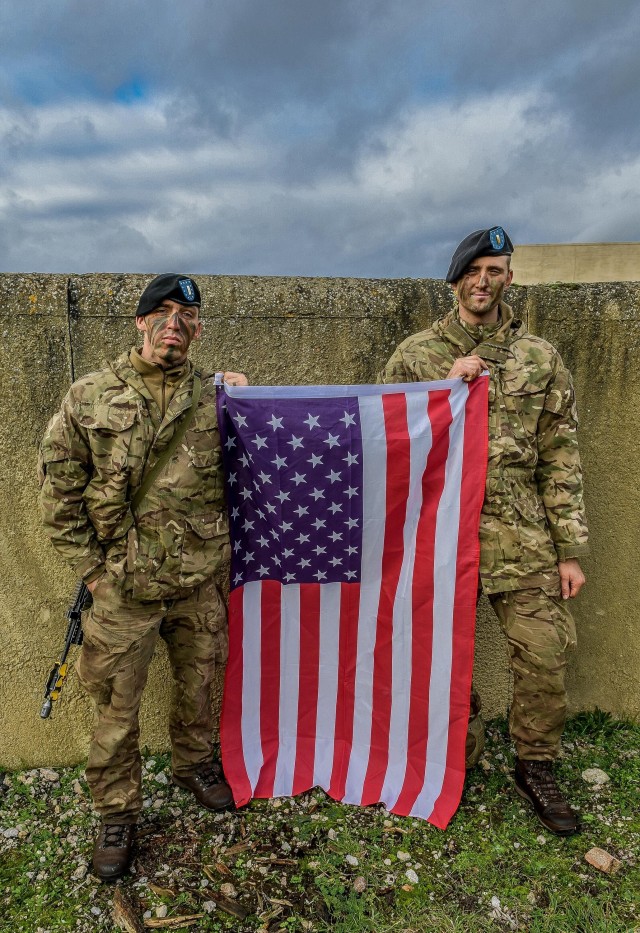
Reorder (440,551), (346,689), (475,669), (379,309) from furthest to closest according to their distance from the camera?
(475,669)
(379,309)
(346,689)
(440,551)

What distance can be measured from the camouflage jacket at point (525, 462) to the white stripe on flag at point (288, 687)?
3.10 ft

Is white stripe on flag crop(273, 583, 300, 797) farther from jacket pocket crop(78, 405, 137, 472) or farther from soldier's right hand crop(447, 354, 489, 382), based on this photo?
soldier's right hand crop(447, 354, 489, 382)

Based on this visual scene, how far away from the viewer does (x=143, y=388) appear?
8.79ft

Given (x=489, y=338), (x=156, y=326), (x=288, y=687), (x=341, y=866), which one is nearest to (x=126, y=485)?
(x=156, y=326)

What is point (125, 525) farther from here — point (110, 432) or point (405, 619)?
point (405, 619)

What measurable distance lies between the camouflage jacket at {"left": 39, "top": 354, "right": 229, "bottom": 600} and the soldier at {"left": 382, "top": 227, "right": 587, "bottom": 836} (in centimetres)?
125

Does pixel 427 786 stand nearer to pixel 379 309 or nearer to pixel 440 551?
pixel 440 551

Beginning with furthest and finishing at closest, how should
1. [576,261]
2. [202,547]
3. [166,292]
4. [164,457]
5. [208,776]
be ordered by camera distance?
[576,261] < [208,776] < [202,547] < [164,457] < [166,292]

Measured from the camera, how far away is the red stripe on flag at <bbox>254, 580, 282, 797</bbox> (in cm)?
320

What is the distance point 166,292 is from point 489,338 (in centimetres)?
143

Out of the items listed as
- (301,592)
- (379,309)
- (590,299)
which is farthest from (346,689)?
(590,299)

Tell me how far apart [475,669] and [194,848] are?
1806mm

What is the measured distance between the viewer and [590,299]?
3553 millimetres

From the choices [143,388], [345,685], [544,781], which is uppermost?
[143,388]
